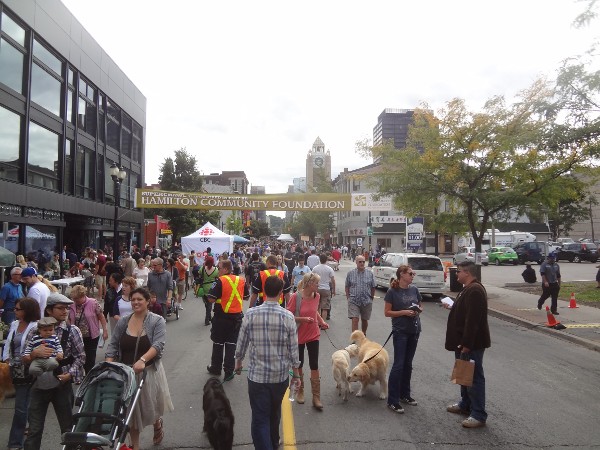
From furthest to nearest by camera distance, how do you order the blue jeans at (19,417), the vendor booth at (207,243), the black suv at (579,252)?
the black suv at (579,252)
the vendor booth at (207,243)
the blue jeans at (19,417)

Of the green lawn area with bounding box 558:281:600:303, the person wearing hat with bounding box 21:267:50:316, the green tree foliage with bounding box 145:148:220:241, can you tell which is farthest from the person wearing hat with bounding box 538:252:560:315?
the green tree foliage with bounding box 145:148:220:241

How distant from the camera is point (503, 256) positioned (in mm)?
41375

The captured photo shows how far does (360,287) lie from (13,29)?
54.0 feet

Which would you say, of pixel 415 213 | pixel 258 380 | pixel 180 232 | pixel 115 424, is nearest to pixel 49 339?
pixel 115 424

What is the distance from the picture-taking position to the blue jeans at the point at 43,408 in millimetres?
4414

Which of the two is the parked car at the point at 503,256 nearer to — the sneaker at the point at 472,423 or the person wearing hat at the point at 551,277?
the person wearing hat at the point at 551,277

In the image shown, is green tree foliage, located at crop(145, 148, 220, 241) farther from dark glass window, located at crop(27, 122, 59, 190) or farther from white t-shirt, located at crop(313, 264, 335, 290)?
white t-shirt, located at crop(313, 264, 335, 290)

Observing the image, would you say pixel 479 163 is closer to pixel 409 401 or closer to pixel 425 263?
pixel 425 263

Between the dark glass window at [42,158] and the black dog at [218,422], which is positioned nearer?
the black dog at [218,422]

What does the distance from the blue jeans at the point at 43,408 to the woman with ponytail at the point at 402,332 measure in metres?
3.56

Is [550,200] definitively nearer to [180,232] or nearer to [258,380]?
[258,380]

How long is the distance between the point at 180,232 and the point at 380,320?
34976mm

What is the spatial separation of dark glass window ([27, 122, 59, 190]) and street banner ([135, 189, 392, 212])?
13.9ft

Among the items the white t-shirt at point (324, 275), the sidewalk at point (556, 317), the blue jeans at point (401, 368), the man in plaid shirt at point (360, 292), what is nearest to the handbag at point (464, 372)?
the blue jeans at point (401, 368)
